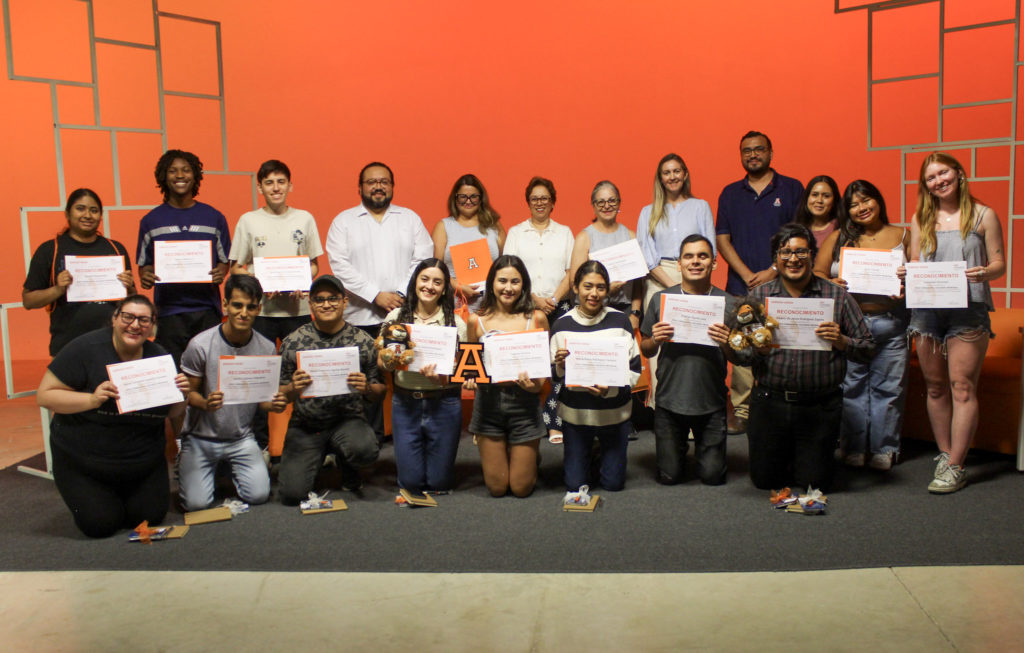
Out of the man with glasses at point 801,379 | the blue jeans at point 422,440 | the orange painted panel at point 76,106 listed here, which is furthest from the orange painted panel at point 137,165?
the man with glasses at point 801,379

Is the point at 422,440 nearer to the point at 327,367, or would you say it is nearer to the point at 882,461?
the point at 327,367

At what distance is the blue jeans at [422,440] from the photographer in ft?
13.0

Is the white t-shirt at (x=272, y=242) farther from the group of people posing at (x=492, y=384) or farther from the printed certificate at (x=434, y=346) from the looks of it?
the printed certificate at (x=434, y=346)

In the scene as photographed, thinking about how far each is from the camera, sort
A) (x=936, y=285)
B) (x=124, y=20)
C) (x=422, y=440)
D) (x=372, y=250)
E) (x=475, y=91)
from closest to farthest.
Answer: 1. (x=936, y=285)
2. (x=422, y=440)
3. (x=372, y=250)
4. (x=475, y=91)
5. (x=124, y=20)

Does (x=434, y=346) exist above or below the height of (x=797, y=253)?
below

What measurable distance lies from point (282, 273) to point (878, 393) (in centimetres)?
333

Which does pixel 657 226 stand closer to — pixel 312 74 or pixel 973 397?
pixel 973 397

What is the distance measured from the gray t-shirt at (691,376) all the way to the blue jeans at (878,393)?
76 centimetres

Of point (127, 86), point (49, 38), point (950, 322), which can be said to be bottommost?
point (950, 322)

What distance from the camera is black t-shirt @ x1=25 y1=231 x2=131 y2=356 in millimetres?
4102

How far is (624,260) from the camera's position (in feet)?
14.7

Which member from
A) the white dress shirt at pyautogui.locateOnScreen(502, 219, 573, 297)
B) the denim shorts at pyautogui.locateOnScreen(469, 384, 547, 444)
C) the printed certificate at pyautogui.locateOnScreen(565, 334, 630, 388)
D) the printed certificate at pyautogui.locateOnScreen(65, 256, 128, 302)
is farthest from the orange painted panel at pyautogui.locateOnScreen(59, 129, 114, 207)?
the printed certificate at pyautogui.locateOnScreen(565, 334, 630, 388)

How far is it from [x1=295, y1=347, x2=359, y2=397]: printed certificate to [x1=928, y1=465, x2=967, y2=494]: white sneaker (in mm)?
2886

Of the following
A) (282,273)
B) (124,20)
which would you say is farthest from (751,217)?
(124,20)
